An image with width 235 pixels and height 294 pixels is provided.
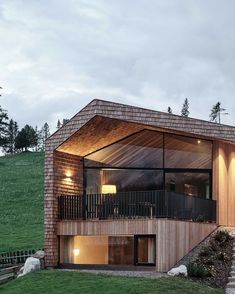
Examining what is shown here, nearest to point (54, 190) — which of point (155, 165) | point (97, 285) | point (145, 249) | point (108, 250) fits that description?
point (108, 250)

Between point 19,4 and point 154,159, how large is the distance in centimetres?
689

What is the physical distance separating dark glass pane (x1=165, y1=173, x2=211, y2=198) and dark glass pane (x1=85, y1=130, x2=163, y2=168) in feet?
2.04

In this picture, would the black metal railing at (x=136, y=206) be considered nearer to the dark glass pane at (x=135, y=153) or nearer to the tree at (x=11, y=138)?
the dark glass pane at (x=135, y=153)

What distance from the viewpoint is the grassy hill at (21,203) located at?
30.6 m

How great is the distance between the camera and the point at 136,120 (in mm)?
18516

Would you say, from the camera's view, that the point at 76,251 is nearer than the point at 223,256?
No

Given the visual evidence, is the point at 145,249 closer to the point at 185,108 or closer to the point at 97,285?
the point at 97,285

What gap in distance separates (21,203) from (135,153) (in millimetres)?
24443

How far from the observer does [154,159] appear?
21.1 m

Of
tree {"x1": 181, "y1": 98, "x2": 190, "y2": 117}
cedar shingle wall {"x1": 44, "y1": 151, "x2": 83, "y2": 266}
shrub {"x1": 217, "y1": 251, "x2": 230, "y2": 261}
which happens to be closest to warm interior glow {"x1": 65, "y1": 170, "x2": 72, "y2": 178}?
cedar shingle wall {"x1": 44, "y1": 151, "x2": 83, "y2": 266}

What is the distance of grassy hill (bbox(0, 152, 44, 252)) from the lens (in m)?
30.6

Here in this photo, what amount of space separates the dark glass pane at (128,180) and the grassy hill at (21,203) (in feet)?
23.6

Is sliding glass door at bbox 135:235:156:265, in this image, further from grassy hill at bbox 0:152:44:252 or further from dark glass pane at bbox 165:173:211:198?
grassy hill at bbox 0:152:44:252

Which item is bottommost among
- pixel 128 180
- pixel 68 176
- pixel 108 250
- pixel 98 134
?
pixel 108 250
